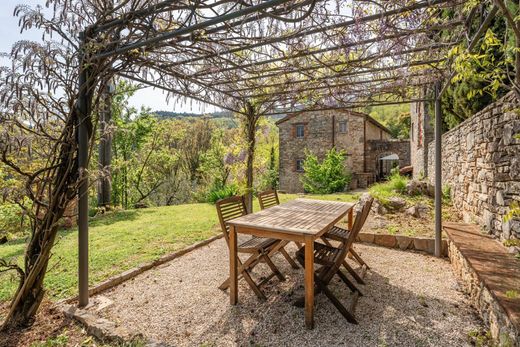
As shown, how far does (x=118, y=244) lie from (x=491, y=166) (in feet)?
18.0

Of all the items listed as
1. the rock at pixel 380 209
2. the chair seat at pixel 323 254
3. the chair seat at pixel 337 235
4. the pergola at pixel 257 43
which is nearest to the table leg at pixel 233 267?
the chair seat at pixel 323 254

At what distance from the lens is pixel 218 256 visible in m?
4.13

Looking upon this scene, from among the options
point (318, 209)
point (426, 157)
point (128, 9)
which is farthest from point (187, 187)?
point (128, 9)

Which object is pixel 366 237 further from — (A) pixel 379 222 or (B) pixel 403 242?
(A) pixel 379 222

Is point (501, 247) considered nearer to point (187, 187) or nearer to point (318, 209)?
point (318, 209)

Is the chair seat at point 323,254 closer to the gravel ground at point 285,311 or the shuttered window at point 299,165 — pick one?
the gravel ground at point 285,311

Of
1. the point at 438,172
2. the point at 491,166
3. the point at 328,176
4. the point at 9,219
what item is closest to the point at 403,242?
the point at 438,172

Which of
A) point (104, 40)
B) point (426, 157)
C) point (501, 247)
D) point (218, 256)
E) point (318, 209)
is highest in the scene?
point (104, 40)

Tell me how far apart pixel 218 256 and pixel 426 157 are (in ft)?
27.3

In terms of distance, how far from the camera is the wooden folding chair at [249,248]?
2861 mm

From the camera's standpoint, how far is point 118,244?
465 cm

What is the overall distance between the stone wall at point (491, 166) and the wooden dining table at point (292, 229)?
67.5 inches

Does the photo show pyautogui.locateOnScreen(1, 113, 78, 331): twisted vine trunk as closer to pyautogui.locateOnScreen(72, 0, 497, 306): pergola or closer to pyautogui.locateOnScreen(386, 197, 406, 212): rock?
pyautogui.locateOnScreen(72, 0, 497, 306): pergola

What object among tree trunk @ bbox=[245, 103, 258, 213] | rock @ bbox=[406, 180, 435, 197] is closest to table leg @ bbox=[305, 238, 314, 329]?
tree trunk @ bbox=[245, 103, 258, 213]
